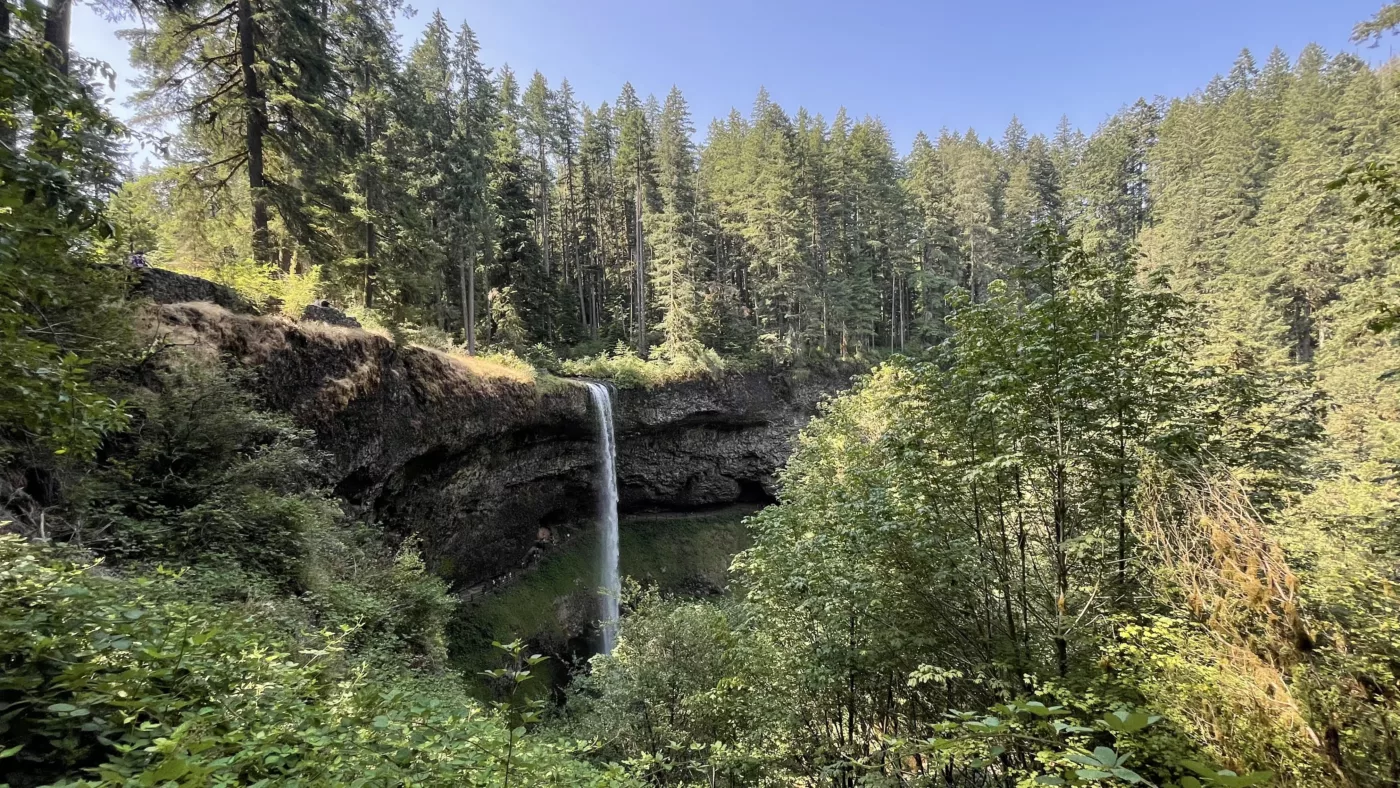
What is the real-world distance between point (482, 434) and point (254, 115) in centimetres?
861

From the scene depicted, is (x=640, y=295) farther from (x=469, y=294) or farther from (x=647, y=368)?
(x=469, y=294)

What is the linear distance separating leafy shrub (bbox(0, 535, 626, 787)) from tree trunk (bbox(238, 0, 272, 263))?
33.8ft

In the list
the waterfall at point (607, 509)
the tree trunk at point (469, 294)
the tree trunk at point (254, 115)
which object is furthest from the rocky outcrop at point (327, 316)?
the waterfall at point (607, 509)

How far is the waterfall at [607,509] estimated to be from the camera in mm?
20297

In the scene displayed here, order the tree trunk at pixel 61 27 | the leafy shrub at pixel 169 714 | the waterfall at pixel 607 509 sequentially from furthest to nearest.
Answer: the waterfall at pixel 607 509
the tree trunk at pixel 61 27
the leafy shrub at pixel 169 714

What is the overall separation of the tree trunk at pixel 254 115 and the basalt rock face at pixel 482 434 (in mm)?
3380

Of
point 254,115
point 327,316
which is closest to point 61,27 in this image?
point 254,115

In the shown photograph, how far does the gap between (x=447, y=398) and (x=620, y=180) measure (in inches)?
941

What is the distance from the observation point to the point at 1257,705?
11.1ft

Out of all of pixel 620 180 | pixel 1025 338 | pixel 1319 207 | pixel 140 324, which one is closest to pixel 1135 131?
pixel 1319 207

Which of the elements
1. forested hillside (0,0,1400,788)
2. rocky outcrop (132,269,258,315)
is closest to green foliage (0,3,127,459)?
forested hillside (0,0,1400,788)

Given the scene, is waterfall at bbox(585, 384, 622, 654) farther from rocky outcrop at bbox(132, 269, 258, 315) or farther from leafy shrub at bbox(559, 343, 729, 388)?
rocky outcrop at bbox(132, 269, 258, 315)

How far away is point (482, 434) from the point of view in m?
15.6

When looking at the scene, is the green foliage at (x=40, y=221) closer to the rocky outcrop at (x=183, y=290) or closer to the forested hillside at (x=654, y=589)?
the forested hillside at (x=654, y=589)
